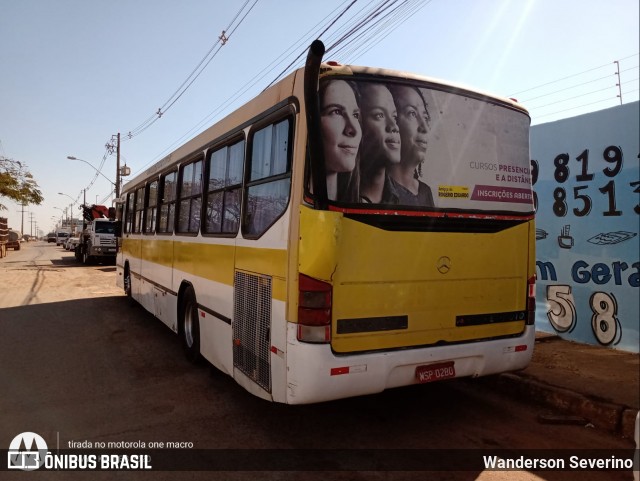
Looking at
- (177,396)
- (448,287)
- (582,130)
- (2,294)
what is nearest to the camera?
(448,287)

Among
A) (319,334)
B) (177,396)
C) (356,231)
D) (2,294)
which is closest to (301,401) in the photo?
(319,334)

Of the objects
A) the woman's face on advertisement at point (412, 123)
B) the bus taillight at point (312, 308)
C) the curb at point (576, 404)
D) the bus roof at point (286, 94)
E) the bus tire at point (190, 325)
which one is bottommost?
the curb at point (576, 404)

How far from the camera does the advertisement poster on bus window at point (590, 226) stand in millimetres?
6254

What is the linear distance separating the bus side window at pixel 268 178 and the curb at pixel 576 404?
3381 millimetres

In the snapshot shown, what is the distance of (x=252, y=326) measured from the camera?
4.08 meters

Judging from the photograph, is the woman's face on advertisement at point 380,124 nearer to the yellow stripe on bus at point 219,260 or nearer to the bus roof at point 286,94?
the bus roof at point 286,94

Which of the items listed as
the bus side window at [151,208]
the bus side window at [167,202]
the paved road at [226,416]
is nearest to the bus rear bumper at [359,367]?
the paved road at [226,416]

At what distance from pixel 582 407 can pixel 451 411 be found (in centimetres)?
125

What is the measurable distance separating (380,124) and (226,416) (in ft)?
10.3

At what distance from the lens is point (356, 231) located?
3.49 meters

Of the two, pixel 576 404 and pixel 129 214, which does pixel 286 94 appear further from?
pixel 129 214

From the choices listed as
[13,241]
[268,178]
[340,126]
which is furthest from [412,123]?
[13,241]

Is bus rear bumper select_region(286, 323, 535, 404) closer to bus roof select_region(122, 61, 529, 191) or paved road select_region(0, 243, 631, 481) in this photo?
paved road select_region(0, 243, 631, 481)

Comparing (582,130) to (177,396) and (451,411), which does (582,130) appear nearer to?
(451,411)
